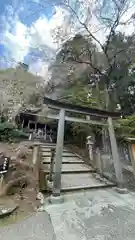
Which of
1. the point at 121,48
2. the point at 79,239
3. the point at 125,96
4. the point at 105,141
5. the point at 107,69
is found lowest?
the point at 79,239

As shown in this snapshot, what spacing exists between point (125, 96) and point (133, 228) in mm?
11296

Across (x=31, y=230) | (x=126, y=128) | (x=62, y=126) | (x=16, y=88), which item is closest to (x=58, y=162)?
(x=62, y=126)

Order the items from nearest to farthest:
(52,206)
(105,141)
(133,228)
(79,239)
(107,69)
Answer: (79,239)
(133,228)
(52,206)
(105,141)
(107,69)

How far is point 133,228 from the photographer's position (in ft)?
8.52

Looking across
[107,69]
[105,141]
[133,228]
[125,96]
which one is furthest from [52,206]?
[125,96]

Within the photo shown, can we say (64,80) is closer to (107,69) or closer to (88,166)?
→ (107,69)

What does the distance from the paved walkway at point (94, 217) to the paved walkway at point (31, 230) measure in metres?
0.13

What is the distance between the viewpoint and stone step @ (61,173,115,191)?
453cm

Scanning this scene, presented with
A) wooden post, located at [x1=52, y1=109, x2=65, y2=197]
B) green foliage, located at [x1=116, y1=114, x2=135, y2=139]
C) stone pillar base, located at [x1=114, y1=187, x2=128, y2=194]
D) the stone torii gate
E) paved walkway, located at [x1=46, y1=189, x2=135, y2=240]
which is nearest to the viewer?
paved walkway, located at [x1=46, y1=189, x2=135, y2=240]

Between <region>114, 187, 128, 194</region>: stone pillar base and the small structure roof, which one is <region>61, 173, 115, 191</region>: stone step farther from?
the small structure roof

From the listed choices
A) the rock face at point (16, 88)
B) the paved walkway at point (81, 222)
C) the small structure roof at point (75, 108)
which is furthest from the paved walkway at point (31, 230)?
the rock face at point (16, 88)

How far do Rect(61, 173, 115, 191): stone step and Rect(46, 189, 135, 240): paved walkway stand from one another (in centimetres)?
36

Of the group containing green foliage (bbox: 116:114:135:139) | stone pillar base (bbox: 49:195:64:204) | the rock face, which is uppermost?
the rock face

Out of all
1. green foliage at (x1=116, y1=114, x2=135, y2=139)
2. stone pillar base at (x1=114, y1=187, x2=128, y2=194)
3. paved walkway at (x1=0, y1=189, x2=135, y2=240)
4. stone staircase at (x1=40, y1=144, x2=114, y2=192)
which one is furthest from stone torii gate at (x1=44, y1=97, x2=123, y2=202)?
green foliage at (x1=116, y1=114, x2=135, y2=139)
